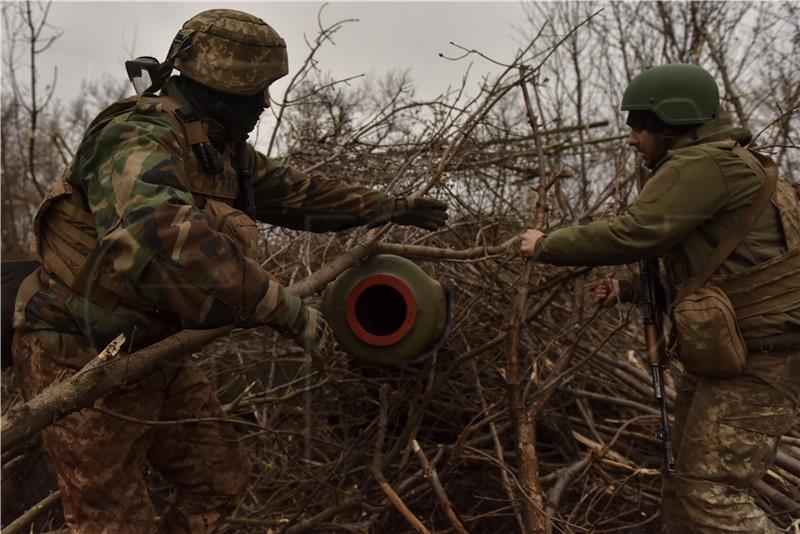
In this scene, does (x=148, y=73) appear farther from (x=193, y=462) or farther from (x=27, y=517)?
(x=27, y=517)

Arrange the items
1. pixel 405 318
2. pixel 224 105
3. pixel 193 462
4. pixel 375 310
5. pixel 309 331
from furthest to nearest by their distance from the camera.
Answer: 1. pixel 375 310
2. pixel 405 318
3. pixel 193 462
4. pixel 224 105
5. pixel 309 331

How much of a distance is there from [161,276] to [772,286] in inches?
82.8

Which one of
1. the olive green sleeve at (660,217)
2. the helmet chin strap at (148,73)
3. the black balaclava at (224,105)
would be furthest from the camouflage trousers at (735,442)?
the helmet chin strap at (148,73)

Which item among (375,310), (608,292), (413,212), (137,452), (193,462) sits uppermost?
(413,212)

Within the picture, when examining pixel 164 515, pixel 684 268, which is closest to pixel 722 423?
pixel 684 268

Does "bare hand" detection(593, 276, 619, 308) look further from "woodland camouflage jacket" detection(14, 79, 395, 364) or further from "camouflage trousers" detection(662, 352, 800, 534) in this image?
"woodland camouflage jacket" detection(14, 79, 395, 364)

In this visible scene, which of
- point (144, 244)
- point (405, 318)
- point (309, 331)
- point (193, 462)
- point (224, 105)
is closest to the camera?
point (144, 244)

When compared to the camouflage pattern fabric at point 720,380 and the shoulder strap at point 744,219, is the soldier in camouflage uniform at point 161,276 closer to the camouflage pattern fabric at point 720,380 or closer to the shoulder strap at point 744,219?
the camouflage pattern fabric at point 720,380

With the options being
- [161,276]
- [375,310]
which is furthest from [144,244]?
[375,310]

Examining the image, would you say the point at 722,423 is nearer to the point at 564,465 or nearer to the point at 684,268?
the point at 684,268

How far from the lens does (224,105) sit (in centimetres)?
224

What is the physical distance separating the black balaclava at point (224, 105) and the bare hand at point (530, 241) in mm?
1201

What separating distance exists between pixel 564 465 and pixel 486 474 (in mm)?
472

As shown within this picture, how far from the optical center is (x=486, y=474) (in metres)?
3.75
